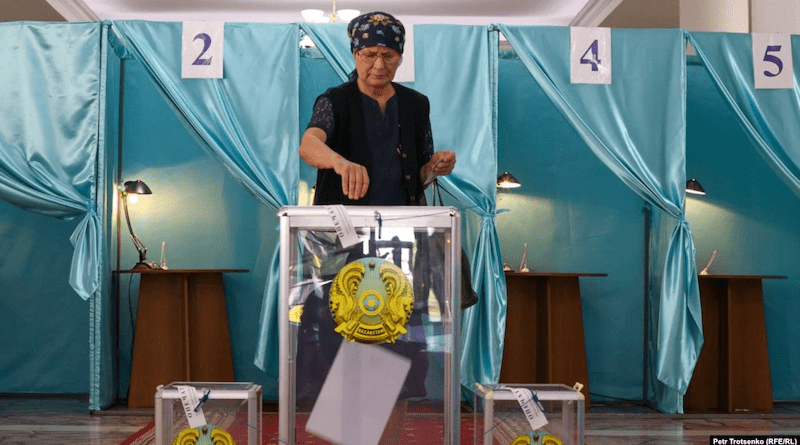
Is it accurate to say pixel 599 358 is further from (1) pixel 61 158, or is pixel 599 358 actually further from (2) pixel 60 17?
(2) pixel 60 17

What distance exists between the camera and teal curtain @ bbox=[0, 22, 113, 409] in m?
4.58

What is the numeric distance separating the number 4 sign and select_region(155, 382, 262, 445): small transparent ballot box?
10.1 ft

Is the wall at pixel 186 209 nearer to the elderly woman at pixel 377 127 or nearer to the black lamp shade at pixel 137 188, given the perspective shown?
the black lamp shade at pixel 137 188

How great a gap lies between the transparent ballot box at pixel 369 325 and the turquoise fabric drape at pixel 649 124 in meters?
2.98

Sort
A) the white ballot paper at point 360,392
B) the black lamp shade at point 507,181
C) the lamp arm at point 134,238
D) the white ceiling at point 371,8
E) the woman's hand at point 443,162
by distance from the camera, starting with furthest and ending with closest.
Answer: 1. the white ceiling at point 371,8
2. the black lamp shade at point 507,181
3. the lamp arm at point 134,238
4. the woman's hand at point 443,162
5. the white ballot paper at point 360,392

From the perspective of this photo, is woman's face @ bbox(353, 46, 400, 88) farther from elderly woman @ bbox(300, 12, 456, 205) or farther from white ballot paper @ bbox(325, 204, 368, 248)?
white ballot paper @ bbox(325, 204, 368, 248)

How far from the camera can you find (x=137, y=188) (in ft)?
16.1

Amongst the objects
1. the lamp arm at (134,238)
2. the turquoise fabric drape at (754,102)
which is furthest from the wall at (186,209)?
the turquoise fabric drape at (754,102)

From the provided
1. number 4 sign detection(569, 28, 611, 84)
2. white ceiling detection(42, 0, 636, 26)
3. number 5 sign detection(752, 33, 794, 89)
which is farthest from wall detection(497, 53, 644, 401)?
white ceiling detection(42, 0, 636, 26)

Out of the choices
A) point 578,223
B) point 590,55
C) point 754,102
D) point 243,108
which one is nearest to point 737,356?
point 578,223

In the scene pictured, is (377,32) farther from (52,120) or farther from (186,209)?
(186,209)

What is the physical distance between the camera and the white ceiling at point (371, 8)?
898 centimetres

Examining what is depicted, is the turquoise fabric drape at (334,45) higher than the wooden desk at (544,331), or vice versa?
the turquoise fabric drape at (334,45)

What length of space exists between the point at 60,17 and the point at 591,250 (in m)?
6.00
